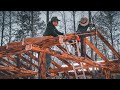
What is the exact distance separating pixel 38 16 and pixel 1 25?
4174 millimetres

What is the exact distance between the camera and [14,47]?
344 inches

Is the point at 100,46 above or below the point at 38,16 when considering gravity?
below

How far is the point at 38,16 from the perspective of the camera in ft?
78.0

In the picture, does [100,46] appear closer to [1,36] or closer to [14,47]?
[1,36]

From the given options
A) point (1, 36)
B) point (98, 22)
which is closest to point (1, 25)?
point (1, 36)
